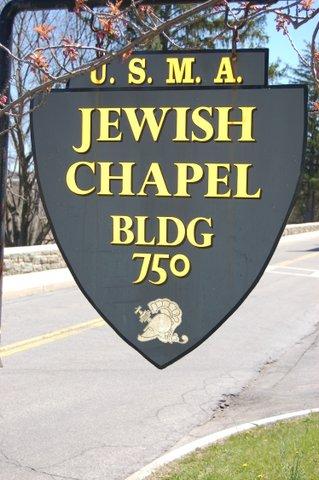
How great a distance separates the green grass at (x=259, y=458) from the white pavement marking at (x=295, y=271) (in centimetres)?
1342

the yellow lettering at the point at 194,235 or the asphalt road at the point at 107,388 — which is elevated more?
the yellow lettering at the point at 194,235

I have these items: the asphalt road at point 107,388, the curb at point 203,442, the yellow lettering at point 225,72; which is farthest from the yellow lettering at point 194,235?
the asphalt road at point 107,388

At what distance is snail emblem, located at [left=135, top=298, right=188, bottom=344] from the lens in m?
1.78

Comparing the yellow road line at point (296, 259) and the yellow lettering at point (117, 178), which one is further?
the yellow road line at point (296, 259)

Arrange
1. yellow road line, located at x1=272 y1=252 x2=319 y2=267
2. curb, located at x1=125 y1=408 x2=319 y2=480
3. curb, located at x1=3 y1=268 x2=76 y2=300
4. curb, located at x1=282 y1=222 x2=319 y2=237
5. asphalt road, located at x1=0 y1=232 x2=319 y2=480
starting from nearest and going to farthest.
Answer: curb, located at x1=125 y1=408 x2=319 y2=480
asphalt road, located at x1=0 y1=232 x2=319 y2=480
curb, located at x1=3 y1=268 x2=76 y2=300
yellow road line, located at x1=272 y1=252 x2=319 y2=267
curb, located at x1=282 y1=222 x2=319 y2=237

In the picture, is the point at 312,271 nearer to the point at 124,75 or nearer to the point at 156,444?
the point at 156,444

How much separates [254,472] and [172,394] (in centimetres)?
236

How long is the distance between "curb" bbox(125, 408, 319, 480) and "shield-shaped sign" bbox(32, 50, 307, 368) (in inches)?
127

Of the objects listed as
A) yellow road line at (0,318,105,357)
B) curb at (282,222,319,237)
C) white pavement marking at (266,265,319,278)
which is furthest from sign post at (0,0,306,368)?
curb at (282,222,319,237)

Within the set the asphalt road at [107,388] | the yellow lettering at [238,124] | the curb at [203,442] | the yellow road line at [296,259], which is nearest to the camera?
the yellow lettering at [238,124]

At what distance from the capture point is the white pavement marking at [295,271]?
61.5 ft

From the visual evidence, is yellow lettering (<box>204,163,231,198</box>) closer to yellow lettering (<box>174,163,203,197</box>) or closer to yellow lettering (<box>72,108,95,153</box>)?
yellow lettering (<box>174,163,203,197</box>)

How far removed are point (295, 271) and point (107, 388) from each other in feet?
43.5

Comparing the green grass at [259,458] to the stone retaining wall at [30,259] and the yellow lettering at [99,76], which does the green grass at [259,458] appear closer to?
the yellow lettering at [99,76]
